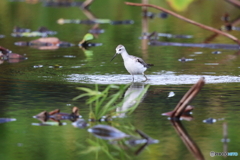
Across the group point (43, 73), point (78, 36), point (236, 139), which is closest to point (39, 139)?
point (236, 139)

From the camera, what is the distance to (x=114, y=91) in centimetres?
1044

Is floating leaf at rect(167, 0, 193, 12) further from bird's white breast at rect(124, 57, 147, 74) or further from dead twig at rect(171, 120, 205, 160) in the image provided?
bird's white breast at rect(124, 57, 147, 74)

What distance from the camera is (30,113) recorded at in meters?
8.86

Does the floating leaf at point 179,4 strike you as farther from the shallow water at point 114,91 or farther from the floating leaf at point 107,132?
the floating leaf at point 107,132

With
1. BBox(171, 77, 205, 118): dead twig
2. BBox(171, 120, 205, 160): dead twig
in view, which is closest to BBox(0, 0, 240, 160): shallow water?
BBox(171, 120, 205, 160): dead twig

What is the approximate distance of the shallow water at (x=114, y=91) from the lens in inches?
281

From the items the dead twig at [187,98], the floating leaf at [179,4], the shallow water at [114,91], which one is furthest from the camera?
the floating leaf at [179,4]

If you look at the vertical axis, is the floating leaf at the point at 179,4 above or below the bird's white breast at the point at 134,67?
above

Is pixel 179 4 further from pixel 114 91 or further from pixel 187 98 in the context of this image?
pixel 114 91

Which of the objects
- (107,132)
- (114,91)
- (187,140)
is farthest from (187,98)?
(114,91)

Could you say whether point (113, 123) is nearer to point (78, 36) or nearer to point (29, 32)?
point (78, 36)

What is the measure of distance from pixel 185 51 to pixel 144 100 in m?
5.98

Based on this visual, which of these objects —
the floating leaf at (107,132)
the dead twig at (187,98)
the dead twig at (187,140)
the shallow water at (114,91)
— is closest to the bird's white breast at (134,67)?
the shallow water at (114,91)

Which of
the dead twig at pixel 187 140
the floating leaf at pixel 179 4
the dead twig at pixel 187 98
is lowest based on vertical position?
the dead twig at pixel 187 140
